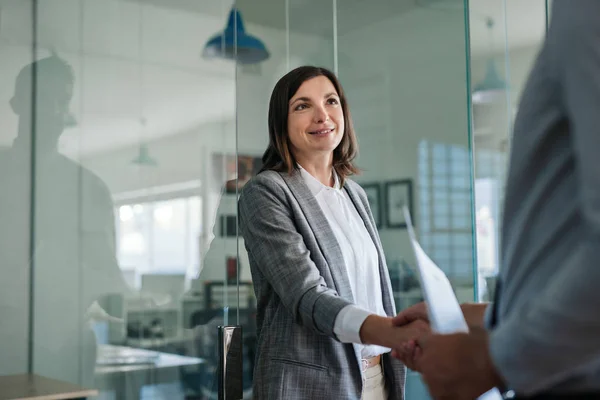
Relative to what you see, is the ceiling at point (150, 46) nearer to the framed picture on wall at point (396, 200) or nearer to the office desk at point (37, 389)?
the framed picture on wall at point (396, 200)

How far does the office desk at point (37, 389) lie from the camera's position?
8.55 ft

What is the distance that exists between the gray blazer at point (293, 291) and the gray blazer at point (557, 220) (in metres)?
0.69

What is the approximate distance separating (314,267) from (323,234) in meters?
0.12

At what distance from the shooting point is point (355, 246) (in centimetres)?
170

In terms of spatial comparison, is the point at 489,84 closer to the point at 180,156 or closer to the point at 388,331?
the point at 388,331

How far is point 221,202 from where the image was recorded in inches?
143

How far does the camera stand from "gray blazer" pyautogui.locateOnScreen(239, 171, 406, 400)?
1.52m

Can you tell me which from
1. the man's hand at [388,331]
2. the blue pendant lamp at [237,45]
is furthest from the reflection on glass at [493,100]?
the blue pendant lamp at [237,45]

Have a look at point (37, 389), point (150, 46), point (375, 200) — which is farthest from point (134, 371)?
point (150, 46)

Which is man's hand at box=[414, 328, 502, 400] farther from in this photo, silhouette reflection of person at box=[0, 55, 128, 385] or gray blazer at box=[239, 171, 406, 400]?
silhouette reflection of person at box=[0, 55, 128, 385]

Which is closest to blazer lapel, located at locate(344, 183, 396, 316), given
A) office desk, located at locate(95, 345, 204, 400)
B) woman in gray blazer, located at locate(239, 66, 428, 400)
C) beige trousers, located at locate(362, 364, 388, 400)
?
woman in gray blazer, located at locate(239, 66, 428, 400)

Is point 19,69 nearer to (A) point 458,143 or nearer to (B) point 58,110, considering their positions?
(B) point 58,110

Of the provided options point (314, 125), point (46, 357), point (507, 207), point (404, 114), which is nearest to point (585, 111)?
point (507, 207)

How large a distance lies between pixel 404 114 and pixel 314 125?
4.02ft
